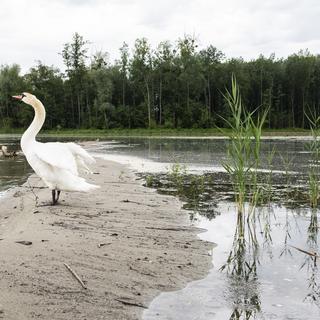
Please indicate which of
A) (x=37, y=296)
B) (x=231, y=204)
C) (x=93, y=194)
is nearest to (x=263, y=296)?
(x=37, y=296)

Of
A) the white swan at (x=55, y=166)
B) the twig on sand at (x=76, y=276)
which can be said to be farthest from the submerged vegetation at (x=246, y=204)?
the white swan at (x=55, y=166)

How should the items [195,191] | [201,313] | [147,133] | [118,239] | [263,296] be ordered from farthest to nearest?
[147,133]
[195,191]
[118,239]
[263,296]
[201,313]

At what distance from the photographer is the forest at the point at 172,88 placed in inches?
2756

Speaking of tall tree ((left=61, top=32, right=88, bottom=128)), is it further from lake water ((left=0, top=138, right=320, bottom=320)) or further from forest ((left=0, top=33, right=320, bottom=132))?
lake water ((left=0, top=138, right=320, bottom=320))

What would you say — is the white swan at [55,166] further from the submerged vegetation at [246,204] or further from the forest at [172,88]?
the forest at [172,88]

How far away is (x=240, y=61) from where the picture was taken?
7675 cm

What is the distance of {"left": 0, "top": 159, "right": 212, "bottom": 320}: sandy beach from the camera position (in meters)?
4.14

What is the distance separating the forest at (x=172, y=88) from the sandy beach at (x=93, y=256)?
197 ft

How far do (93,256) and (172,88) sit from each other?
6828cm

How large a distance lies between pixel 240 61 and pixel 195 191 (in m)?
68.9

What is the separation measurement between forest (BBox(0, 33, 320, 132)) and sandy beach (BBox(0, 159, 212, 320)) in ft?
197

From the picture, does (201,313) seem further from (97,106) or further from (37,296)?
(97,106)

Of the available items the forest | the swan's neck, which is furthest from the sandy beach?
the forest

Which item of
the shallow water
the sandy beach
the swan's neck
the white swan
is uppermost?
the swan's neck
